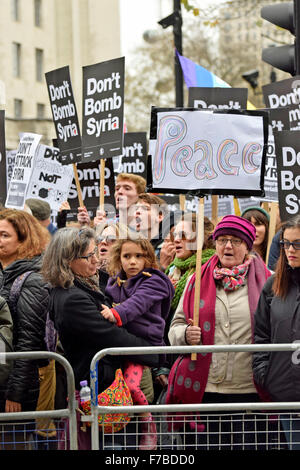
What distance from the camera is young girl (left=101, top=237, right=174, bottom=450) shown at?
6398mm

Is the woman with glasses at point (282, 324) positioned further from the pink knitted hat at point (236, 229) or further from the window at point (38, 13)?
the window at point (38, 13)

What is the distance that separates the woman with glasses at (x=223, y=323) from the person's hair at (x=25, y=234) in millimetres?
1079

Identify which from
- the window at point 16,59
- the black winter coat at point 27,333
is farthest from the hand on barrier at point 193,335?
the window at point 16,59

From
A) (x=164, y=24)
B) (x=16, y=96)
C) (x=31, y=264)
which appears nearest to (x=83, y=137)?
(x=31, y=264)

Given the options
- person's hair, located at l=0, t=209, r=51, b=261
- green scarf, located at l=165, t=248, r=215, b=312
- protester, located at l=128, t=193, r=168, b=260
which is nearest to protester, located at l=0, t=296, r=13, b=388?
person's hair, located at l=0, t=209, r=51, b=261

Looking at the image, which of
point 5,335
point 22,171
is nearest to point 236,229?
point 5,335

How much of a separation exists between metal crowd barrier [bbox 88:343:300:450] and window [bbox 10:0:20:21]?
149ft

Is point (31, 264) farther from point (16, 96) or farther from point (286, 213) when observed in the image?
point (16, 96)

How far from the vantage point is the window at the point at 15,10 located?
4966cm

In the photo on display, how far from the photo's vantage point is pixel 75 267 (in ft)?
21.2

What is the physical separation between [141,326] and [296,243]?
1.11m

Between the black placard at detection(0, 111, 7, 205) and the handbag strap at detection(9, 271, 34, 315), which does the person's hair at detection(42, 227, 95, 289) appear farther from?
the black placard at detection(0, 111, 7, 205)

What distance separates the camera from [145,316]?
6594mm

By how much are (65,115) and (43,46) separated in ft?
144
